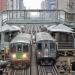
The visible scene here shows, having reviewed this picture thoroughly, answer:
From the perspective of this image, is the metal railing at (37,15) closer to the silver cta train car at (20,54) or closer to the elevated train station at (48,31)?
the elevated train station at (48,31)

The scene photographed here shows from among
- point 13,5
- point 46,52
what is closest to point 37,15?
point 46,52

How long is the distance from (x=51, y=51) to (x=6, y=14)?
68.6 feet

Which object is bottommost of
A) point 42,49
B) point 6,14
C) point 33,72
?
point 33,72

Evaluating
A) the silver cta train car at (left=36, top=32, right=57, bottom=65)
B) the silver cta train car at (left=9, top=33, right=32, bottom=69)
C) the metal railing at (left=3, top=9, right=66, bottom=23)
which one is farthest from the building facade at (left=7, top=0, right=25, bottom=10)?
the silver cta train car at (left=9, top=33, right=32, bottom=69)

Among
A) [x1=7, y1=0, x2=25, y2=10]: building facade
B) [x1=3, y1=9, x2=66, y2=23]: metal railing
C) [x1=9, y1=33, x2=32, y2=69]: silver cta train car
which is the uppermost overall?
[x1=7, y1=0, x2=25, y2=10]: building facade

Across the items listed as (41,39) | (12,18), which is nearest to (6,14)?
(12,18)

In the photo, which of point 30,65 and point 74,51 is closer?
point 30,65

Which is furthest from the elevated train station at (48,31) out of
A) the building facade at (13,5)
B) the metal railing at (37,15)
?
the building facade at (13,5)

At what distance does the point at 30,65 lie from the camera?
2895cm

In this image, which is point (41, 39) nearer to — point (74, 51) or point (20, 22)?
point (74, 51)

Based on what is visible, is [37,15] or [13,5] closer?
[37,15]

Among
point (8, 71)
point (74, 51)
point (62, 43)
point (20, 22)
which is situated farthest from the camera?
point (20, 22)

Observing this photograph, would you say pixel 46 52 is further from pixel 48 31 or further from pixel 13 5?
pixel 13 5

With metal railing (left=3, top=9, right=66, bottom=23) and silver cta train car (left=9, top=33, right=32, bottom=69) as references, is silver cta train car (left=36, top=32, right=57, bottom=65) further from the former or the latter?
metal railing (left=3, top=9, right=66, bottom=23)
